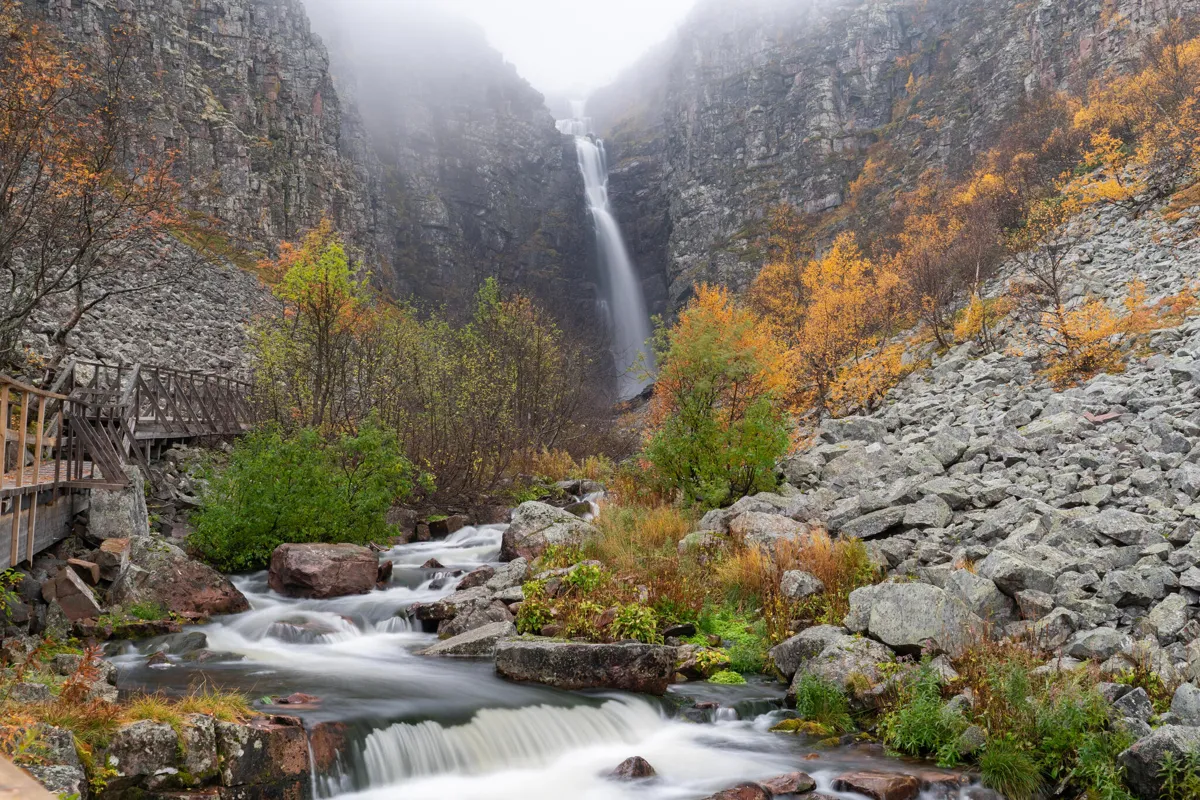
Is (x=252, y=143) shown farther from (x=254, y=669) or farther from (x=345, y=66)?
(x=254, y=669)

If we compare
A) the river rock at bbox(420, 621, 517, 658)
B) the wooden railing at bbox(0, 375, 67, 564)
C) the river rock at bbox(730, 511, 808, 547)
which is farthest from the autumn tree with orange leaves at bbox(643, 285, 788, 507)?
the wooden railing at bbox(0, 375, 67, 564)

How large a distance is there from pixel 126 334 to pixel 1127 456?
34.7 metres

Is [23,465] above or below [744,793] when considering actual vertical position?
above

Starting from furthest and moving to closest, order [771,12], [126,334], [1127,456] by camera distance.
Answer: [771,12]
[126,334]
[1127,456]

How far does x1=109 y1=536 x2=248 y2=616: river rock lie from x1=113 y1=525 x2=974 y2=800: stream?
0.87 m

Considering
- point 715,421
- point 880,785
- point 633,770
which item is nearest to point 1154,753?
point 880,785

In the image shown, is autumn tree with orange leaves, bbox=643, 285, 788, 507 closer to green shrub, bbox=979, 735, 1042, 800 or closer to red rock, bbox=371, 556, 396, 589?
red rock, bbox=371, 556, 396, 589

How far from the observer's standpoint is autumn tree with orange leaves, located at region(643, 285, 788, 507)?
1600 centimetres

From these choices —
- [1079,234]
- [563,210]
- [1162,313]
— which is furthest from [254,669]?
[563,210]

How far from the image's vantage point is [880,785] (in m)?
6.48

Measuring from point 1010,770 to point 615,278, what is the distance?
71266 mm

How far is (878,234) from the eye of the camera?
51312mm

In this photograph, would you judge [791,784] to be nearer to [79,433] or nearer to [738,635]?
[738,635]

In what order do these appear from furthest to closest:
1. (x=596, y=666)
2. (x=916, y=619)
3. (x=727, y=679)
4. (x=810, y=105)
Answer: (x=810, y=105) → (x=727, y=679) → (x=596, y=666) → (x=916, y=619)
